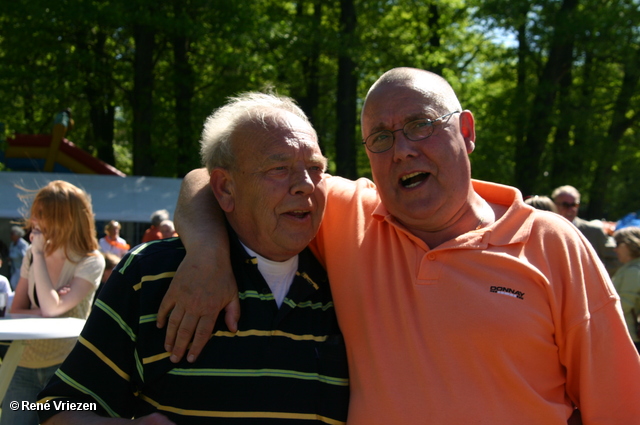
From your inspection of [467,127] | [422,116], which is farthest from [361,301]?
[467,127]

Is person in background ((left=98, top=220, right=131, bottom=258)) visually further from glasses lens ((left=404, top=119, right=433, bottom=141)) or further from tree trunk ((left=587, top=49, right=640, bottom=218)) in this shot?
tree trunk ((left=587, top=49, right=640, bottom=218))

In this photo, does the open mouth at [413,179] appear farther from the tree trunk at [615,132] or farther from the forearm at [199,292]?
the tree trunk at [615,132]

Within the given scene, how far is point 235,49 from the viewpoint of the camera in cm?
1473

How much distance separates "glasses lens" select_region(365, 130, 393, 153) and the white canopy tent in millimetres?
9767

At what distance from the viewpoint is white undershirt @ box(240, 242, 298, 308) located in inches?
86.3

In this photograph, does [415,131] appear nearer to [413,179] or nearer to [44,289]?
[413,179]

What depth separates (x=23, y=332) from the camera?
106 inches

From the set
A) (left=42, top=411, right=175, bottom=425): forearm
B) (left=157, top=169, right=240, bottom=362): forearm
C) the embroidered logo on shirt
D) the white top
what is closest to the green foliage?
the white top

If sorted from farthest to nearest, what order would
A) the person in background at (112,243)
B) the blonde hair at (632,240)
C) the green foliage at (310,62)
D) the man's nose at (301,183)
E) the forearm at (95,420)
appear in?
the green foliage at (310,62) < the person in background at (112,243) < the blonde hair at (632,240) < the man's nose at (301,183) < the forearm at (95,420)

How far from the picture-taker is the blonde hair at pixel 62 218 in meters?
3.79

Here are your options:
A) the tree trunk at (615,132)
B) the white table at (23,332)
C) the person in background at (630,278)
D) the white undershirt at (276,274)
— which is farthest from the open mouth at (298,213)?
the tree trunk at (615,132)

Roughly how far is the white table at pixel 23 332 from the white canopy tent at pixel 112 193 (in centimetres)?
839

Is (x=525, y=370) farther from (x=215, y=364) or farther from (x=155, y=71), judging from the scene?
(x=155, y=71)

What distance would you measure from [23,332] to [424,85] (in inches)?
82.3
